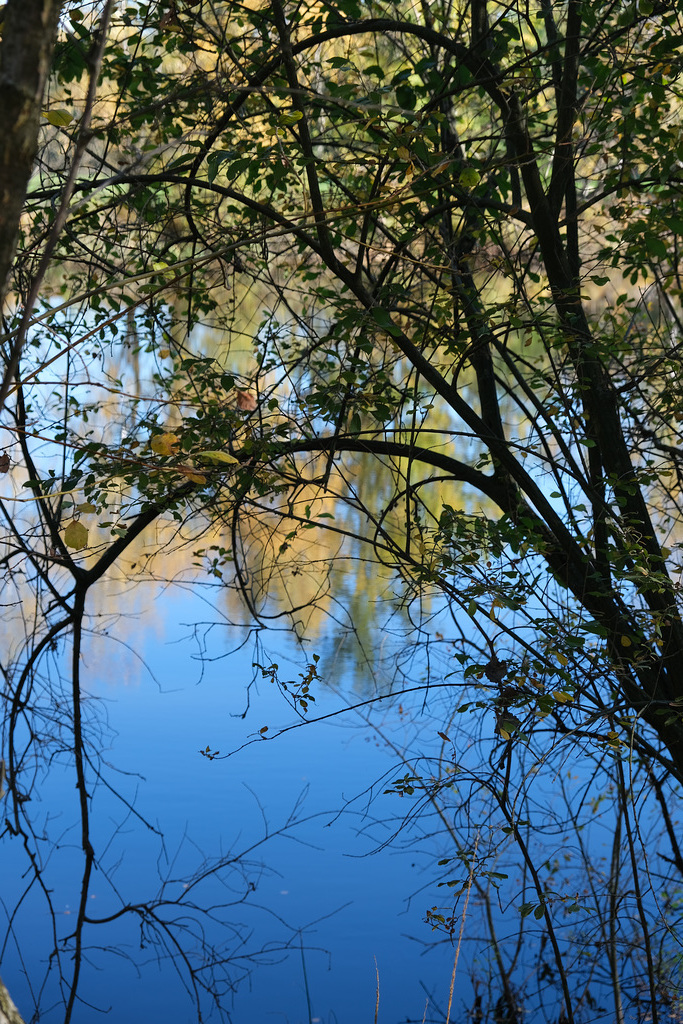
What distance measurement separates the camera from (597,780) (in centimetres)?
488

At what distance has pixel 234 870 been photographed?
14.4ft

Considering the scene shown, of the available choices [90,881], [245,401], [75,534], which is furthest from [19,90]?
[90,881]

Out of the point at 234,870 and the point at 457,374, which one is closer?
the point at 457,374

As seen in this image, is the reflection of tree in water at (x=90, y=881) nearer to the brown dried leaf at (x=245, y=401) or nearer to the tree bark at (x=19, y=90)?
the brown dried leaf at (x=245, y=401)

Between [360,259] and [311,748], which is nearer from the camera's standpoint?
[360,259]

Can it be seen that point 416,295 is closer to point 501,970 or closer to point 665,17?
point 665,17

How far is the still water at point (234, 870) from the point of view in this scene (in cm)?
370

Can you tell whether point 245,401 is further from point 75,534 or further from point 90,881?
point 90,881

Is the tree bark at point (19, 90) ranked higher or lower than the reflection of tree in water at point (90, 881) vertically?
lower

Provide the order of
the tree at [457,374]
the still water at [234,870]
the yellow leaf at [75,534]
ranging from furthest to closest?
the still water at [234,870]
the tree at [457,374]
the yellow leaf at [75,534]

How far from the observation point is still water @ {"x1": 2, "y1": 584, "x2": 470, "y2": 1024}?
12.1ft

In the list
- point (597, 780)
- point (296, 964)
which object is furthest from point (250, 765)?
point (597, 780)

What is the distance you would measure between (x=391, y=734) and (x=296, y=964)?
1538mm

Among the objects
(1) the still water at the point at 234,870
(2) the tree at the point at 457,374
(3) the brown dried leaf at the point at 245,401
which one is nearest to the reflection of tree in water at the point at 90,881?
(1) the still water at the point at 234,870
